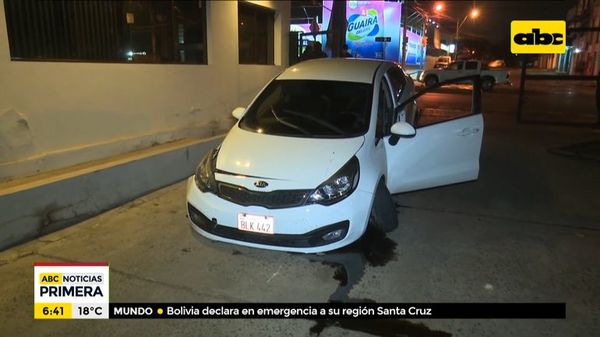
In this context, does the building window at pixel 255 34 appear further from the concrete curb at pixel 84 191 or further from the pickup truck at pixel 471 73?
the pickup truck at pixel 471 73

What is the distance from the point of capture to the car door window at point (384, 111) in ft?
15.2

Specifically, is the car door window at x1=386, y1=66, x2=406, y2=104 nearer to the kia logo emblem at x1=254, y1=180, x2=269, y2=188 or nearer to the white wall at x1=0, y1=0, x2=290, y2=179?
the kia logo emblem at x1=254, y1=180, x2=269, y2=188

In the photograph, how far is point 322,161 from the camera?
383 cm

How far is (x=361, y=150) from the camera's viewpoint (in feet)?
13.2

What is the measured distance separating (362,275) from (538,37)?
9.92 meters

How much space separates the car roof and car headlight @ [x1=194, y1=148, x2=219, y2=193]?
1564mm

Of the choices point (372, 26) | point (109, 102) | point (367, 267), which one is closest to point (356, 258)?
point (367, 267)

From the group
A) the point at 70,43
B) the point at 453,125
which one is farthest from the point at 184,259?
the point at 70,43

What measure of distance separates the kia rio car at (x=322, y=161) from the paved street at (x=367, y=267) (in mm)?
350

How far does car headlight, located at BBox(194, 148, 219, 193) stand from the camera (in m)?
3.87

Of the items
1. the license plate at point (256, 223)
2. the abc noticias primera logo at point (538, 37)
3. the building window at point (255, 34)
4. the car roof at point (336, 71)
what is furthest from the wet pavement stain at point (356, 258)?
the abc noticias primera logo at point (538, 37)

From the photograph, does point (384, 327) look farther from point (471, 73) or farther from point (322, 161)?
point (471, 73)

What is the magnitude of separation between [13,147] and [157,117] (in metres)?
2.41

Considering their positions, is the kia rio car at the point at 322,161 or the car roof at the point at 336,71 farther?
the car roof at the point at 336,71
